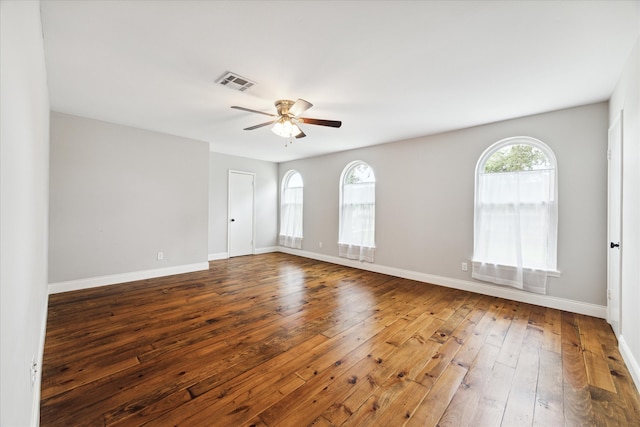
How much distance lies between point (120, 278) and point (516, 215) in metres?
5.99

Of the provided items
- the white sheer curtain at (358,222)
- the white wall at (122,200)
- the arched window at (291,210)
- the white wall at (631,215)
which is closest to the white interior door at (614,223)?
the white wall at (631,215)

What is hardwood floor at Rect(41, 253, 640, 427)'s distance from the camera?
1.58 meters

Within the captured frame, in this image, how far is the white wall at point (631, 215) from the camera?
191 cm

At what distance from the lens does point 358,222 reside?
541 centimetres

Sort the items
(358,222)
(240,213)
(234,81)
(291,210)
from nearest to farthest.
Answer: (234,81)
(358,222)
(240,213)
(291,210)

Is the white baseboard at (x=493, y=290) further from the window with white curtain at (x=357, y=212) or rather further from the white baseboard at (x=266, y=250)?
the white baseboard at (x=266, y=250)

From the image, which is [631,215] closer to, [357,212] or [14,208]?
[357,212]

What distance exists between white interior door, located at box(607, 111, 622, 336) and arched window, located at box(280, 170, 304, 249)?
17.5 ft

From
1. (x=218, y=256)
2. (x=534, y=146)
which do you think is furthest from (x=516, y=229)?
(x=218, y=256)

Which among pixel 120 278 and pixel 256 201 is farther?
pixel 256 201

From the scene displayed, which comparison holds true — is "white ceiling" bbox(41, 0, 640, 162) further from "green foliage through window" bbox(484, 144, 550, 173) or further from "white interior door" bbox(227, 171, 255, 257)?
"white interior door" bbox(227, 171, 255, 257)

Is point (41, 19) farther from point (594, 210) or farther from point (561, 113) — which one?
point (594, 210)

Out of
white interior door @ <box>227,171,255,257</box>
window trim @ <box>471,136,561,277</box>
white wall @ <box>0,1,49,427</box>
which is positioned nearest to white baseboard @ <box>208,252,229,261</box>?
white interior door @ <box>227,171,255,257</box>

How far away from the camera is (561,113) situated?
10.5 ft
